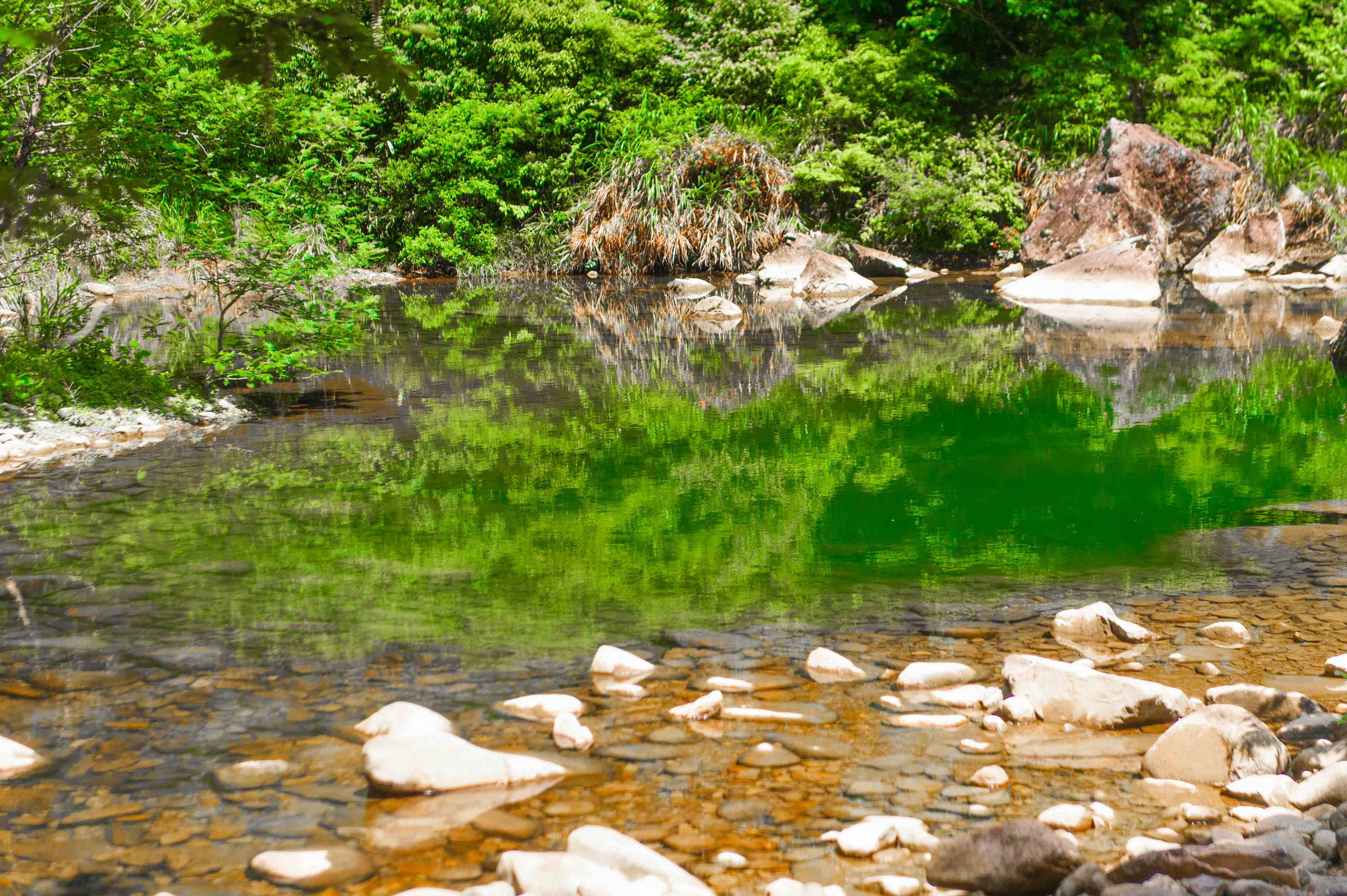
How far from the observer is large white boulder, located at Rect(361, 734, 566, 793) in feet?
10.2

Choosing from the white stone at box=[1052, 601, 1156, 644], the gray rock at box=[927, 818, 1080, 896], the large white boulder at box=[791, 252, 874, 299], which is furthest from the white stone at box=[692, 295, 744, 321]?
the gray rock at box=[927, 818, 1080, 896]

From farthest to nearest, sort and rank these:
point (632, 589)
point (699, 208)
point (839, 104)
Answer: point (839, 104), point (699, 208), point (632, 589)

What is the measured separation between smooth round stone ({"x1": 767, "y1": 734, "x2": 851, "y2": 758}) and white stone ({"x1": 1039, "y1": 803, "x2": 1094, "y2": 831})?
0.62 m

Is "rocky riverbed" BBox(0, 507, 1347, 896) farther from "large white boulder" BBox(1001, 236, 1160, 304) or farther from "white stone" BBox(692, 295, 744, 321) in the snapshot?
Answer: "large white boulder" BBox(1001, 236, 1160, 304)

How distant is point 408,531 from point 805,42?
2020cm

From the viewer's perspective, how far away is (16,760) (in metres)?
3.22

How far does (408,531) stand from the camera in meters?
5.82

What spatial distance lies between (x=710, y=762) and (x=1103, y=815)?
1.04 metres

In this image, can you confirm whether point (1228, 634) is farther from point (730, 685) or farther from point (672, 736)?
point (672, 736)

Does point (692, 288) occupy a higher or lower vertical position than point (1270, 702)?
higher

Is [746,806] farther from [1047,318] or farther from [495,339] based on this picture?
[1047,318]

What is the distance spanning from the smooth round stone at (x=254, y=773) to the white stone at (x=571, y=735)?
0.73 meters

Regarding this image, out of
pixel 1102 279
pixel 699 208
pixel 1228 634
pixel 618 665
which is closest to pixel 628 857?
pixel 618 665

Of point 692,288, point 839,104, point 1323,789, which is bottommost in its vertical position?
point 1323,789
